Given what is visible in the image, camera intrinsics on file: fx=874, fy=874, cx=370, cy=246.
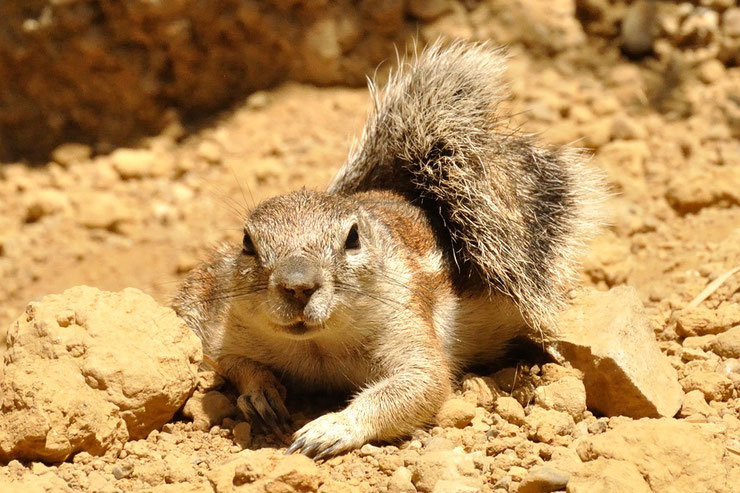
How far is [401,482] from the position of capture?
3.83 m

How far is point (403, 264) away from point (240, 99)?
5.16 meters

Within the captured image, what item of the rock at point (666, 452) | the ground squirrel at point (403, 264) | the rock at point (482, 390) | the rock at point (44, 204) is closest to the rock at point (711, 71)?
the ground squirrel at point (403, 264)

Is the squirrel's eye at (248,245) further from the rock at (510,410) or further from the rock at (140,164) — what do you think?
the rock at (140,164)

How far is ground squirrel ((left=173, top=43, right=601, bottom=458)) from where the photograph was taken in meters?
4.37

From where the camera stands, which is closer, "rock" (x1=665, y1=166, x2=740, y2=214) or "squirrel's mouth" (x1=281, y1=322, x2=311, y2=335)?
"squirrel's mouth" (x1=281, y1=322, x2=311, y2=335)

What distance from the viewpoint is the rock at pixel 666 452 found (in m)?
3.51

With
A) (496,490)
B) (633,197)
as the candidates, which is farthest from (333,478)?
(633,197)

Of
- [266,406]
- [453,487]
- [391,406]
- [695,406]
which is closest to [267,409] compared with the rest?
[266,406]

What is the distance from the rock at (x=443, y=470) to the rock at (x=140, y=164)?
602cm

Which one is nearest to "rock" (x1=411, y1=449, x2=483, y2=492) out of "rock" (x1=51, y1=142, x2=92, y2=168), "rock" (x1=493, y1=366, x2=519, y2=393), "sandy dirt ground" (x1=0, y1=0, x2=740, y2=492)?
"sandy dirt ground" (x1=0, y1=0, x2=740, y2=492)

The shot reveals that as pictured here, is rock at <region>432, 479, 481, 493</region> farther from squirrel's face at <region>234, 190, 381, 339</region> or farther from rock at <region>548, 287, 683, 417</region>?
rock at <region>548, 287, 683, 417</region>

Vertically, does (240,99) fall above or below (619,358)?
above

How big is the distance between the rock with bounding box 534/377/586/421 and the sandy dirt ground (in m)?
0.10

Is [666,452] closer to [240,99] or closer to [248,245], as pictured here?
[248,245]
